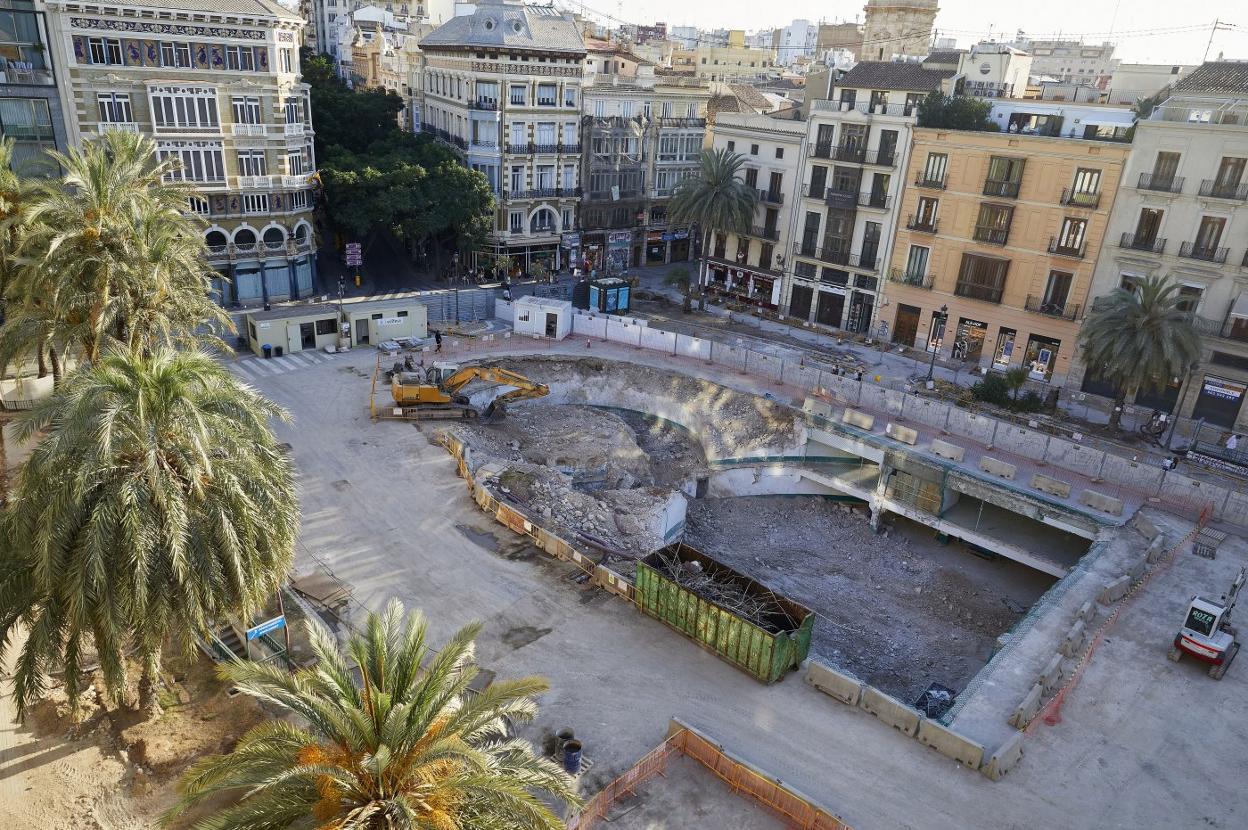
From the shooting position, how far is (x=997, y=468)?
3944 centimetres

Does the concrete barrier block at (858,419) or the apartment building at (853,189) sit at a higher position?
the apartment building at (853,189)

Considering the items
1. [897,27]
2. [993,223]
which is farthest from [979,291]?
[897,27]

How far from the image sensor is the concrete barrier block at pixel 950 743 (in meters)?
22.2

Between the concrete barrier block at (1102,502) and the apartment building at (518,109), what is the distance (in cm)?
4808

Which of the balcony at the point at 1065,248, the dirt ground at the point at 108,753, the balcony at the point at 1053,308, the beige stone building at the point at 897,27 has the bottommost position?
the dirt ground at the point at 108,753

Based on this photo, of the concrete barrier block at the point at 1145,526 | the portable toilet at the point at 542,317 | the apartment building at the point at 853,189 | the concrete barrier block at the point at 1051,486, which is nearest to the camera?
the concrete barrier block at the point at 1145,526

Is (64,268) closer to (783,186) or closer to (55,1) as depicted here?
(55,1)

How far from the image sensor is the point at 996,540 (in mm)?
38844

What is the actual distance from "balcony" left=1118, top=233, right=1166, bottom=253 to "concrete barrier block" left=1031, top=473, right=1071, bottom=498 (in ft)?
65.7

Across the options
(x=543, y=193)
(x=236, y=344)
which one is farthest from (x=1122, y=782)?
(x=543, y=193)

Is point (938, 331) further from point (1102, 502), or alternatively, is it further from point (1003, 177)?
point (1102, 502)

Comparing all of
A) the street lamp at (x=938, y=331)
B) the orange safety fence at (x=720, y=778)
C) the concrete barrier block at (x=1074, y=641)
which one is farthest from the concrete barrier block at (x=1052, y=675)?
the street lamp at (x=938, y=331)

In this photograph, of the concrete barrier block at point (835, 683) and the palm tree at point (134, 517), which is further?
the concrete barrier block at point (835, 683)

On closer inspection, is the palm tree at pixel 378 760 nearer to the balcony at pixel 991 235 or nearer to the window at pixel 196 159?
the window at pixel 196 159
